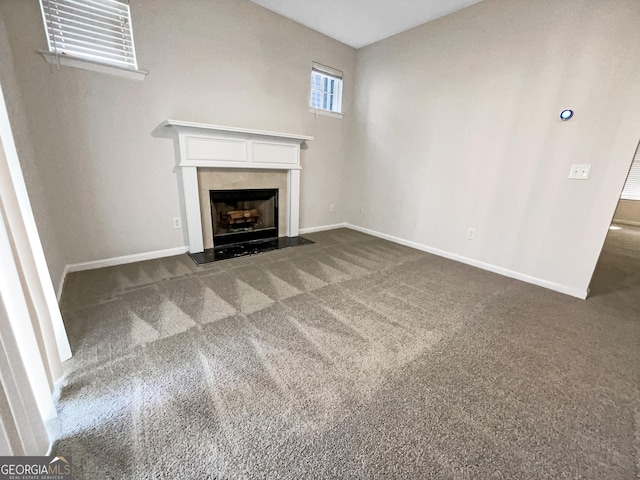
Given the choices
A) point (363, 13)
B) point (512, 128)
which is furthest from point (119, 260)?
point (512, 128)

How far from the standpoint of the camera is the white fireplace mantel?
2.56 meters

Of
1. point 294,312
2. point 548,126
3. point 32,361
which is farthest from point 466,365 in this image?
point 548,126

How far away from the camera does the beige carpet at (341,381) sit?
942mm

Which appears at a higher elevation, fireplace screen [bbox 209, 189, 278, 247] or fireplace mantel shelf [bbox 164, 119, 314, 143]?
fireplace mantel shelf [bbox 164, 119, 314, 143]

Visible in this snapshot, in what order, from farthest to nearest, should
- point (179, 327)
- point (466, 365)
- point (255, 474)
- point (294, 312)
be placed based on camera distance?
point (294, 312) < point (179, 327) < point (466, 365) < point (255, 474)

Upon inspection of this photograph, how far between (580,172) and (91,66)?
4.31 meters

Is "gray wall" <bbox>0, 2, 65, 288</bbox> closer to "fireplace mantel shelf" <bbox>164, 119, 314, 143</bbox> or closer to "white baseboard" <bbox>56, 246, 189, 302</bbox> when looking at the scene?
"white baseboard" <bbox>56, 246, 189, 302</bbox>

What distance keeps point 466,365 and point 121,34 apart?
3746mm

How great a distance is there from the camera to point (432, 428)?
106 centimetres

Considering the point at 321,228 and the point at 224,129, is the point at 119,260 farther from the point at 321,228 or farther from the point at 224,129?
the point at 321,228

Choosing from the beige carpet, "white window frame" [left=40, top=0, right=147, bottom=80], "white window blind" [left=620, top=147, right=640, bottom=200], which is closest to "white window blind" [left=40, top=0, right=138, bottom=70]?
"white window frame" [left=40, top=0, right=147, bottom=80]

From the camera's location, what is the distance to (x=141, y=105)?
7.82 ft

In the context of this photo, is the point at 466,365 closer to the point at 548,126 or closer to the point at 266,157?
the point at 548,126

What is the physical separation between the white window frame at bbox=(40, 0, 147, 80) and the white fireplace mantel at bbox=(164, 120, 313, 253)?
2.10 feet
